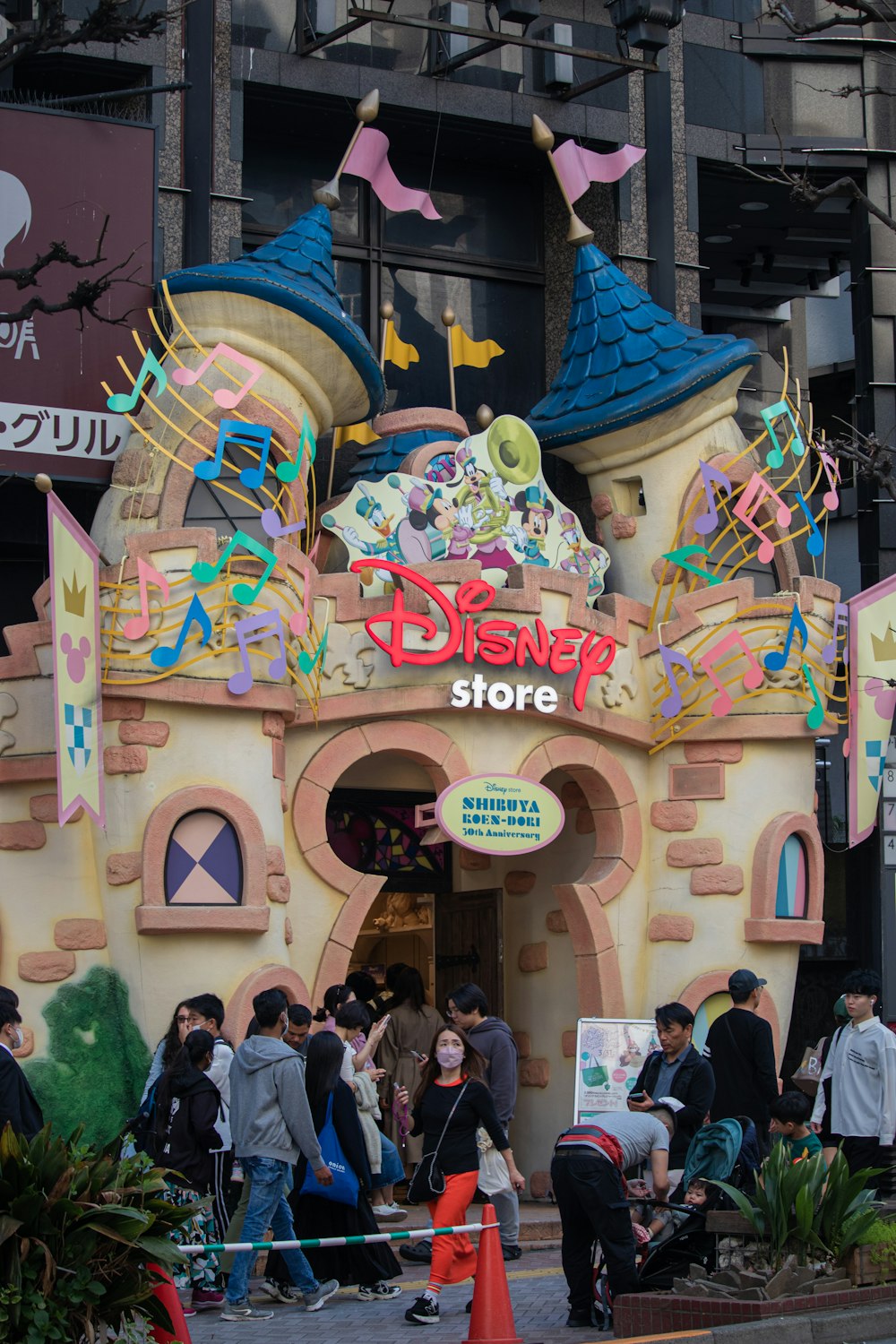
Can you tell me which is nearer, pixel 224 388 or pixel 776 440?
pixel 224 388

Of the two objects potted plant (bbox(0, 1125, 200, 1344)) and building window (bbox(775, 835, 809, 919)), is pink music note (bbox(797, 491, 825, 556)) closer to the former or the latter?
building window (bbox(775, 835, 809, 919))

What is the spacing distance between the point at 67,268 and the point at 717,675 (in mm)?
6015

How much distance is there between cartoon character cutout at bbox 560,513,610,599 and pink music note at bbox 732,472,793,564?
1173mm

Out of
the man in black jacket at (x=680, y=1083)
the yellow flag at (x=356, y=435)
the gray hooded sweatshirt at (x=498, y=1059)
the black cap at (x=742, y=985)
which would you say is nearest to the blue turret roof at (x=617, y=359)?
the yellow flag at (x=356, y=435)

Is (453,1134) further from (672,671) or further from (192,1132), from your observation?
(672,671)

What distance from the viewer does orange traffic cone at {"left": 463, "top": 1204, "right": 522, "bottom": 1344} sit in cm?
931

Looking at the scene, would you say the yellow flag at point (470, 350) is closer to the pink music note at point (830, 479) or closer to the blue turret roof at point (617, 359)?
the blue turret roof at point (617, 359)

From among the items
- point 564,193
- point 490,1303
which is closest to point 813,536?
point 564,193

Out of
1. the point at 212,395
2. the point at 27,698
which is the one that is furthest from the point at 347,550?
the point at 27,698

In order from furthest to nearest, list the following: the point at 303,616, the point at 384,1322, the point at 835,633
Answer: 1. the point at 835,633
2. the point at 303,616
3. the point at 384,1322

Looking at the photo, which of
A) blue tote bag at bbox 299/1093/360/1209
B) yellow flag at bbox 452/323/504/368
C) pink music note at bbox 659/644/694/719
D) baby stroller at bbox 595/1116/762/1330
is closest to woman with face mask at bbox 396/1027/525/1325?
blue tote bag at bbox 299/1093/360/1209

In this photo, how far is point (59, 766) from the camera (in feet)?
Answer: 42.7

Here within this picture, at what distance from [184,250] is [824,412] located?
14.0 m

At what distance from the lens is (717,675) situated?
1622cm
